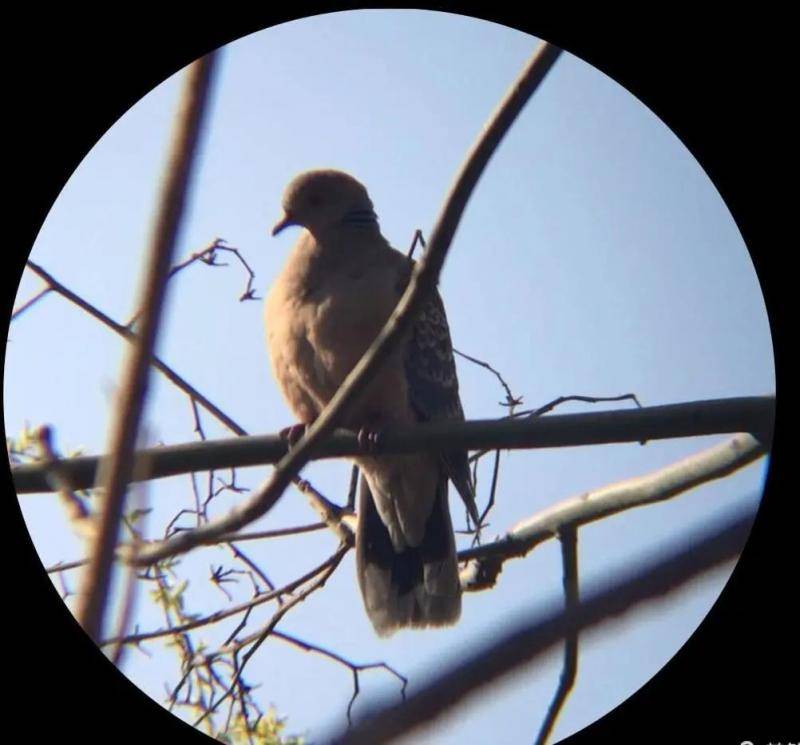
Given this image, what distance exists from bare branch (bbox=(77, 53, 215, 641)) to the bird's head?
4.07 meters

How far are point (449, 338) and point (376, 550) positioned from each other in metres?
0.98

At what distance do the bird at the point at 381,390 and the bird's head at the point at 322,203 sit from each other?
36 mm

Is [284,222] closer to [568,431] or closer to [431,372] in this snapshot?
[431,372]

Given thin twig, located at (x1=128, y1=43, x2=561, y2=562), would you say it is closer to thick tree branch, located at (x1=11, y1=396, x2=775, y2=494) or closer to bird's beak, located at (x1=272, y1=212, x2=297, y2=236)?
thick tree branch, located at (x1=11, y1=396, x2=775, y2=494)

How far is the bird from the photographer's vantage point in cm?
427

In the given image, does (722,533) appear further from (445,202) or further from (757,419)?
(757,419)

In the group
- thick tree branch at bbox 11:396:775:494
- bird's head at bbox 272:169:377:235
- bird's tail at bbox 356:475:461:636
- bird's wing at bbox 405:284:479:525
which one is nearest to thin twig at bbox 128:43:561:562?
thick tree branch at bbox 11:396:775:494

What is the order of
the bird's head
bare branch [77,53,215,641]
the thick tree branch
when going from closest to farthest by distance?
bare branch [77,53,215,641], the thick tree branch, the bird's head

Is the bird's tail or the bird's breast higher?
the bird's breast

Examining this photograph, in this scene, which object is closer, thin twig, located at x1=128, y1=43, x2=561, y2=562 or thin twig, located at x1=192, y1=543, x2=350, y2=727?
thin twig, located at x1=128, y1=43, x2=561, y2=562

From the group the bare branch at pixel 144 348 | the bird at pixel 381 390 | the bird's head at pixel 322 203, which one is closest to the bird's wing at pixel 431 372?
the bird at pixel 381 390

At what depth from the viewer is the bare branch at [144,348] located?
0.72 m

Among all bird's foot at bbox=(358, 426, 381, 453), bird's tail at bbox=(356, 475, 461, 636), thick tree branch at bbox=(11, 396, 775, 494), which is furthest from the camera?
bird's tail at bbox=(356, 475, 461, 636)

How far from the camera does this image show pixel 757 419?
9.52 feet
